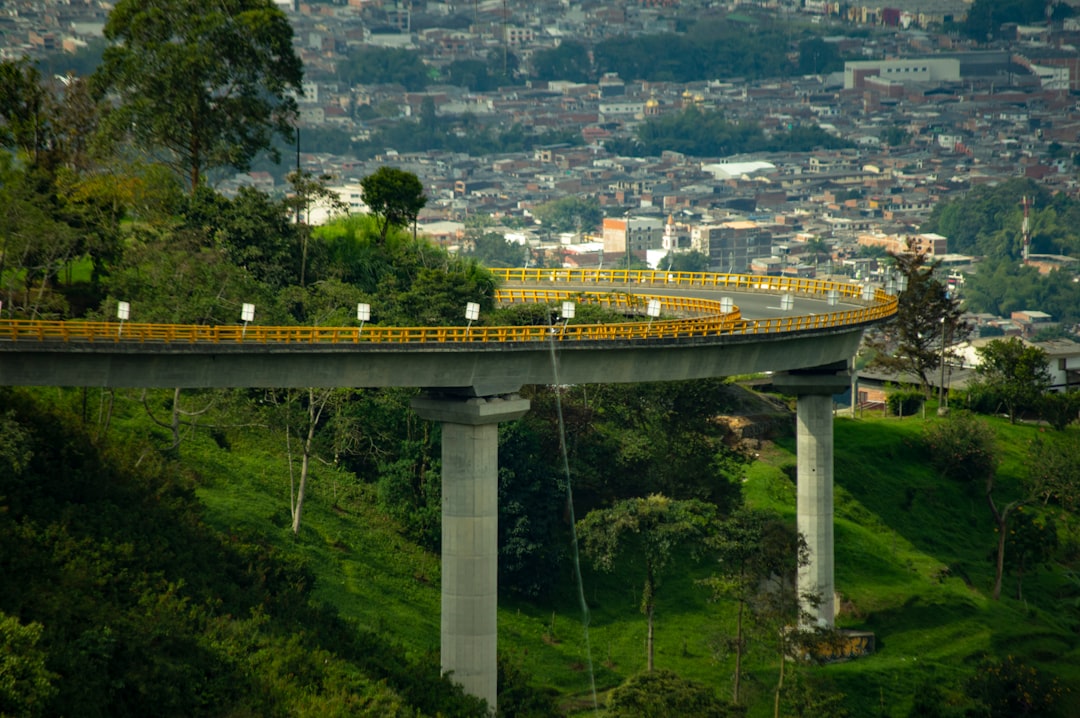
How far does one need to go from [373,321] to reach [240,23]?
24046 mm

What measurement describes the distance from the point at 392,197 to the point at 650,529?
33650 millimetres

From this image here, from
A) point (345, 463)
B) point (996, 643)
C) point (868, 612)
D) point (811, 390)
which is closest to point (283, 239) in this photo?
point (345, 463)

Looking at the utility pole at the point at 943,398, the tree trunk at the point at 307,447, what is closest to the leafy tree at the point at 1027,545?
the utility pole at the point at 943,398

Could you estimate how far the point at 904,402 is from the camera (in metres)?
111

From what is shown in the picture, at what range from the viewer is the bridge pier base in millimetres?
74438

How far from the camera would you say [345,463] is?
81.2 metres

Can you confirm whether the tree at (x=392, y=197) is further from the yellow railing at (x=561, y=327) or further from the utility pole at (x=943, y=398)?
the utility pole at (x=943, y=398)

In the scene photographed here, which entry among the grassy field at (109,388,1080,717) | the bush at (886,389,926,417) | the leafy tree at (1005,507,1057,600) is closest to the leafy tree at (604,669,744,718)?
the grassy field at (109,388,1080,717)

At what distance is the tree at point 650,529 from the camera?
70250mm

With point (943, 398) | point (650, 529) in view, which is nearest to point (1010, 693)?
point (650, 529)

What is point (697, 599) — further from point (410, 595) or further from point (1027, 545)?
point (1027, 545)

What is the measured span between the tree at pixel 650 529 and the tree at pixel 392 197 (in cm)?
3015

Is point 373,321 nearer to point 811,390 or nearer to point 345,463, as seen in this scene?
point 345,463

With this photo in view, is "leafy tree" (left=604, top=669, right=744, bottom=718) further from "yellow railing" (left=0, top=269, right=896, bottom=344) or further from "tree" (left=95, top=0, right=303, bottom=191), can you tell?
"tree" (left=95, top=0, right=303, bottom=191)
